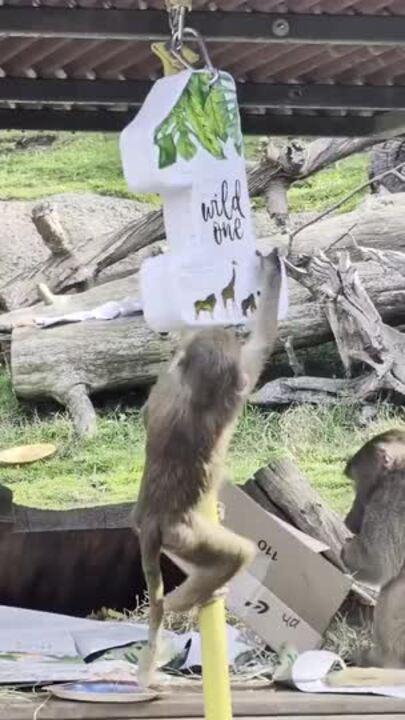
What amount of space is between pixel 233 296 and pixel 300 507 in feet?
7.82

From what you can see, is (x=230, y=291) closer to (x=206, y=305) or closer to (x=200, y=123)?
(x=206, y=305)

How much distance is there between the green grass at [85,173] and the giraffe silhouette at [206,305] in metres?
8.80

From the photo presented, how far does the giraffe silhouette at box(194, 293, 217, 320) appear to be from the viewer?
3363 mm

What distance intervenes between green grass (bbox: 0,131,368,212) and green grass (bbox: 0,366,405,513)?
2.96 m

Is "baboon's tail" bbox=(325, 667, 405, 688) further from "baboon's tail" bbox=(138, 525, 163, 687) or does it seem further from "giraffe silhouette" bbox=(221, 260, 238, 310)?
"giraffe silhouette" bbox=(221, 260, 238, 310)

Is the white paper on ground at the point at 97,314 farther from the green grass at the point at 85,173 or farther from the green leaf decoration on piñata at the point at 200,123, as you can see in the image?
the green leaf decoration on piñata at the point at 200,123

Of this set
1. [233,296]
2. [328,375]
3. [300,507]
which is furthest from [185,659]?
[328,375]

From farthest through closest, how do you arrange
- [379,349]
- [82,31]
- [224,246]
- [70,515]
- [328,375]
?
[328,375] → [379,349] → [70,515] → [82,31] → [224,246]

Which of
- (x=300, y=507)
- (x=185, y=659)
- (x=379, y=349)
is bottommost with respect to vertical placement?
(x=185, y=659)

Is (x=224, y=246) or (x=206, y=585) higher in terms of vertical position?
(x=224, y=246)

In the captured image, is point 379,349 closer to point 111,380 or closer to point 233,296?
point 111,380

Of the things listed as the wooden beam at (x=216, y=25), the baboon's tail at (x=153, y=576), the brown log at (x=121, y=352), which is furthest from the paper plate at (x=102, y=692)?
the brown log at (x=121, y=352)

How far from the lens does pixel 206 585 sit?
3635 millimetres

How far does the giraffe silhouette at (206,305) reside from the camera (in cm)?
336
